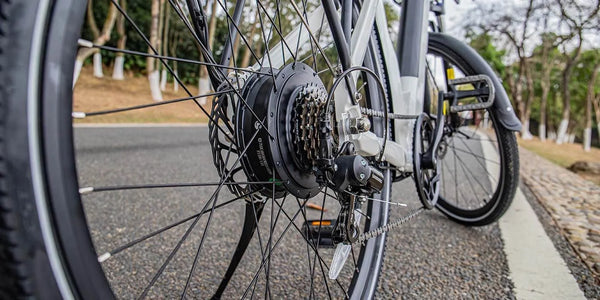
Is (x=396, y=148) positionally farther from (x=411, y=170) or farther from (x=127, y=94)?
(x=127, y=94)

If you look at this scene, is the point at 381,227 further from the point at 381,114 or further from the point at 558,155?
the point at 558,155

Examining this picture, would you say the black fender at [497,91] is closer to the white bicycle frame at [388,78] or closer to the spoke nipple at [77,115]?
the white bicycle frame at [388,78]

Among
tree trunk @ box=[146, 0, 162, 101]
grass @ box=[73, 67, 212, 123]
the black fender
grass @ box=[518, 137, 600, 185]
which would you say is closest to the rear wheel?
the black fender

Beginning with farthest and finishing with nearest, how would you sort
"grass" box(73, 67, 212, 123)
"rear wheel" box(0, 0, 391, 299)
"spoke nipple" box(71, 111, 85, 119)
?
1. "grass" box(73, 67, 212, 123)
2. "spoke nipple" box(71, 111, 85, 119)
3. "rear wheel" box(0, 0, 391, 299)

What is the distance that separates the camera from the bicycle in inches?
20.8

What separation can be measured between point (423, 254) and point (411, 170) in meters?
0.47

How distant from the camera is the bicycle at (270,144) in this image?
0.53 m

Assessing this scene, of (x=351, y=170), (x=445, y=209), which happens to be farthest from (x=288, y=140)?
(x=445, y=209)

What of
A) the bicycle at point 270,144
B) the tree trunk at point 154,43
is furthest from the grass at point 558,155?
the tree trunk at point 154,43

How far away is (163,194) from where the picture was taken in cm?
289

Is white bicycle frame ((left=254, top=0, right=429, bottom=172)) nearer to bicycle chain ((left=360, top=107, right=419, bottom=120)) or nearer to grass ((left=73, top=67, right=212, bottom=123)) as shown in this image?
bicycle chain ((left=360, top=107, right=419, bottom=120))

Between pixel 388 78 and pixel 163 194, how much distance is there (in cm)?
185

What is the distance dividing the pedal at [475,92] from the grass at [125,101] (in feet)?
28.7

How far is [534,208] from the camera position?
116 inches
